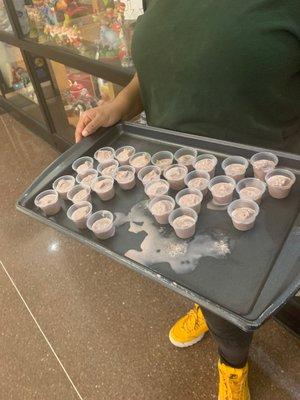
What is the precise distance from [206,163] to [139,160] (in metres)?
0.25

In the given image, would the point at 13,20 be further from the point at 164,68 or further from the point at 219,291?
the point at 219,291

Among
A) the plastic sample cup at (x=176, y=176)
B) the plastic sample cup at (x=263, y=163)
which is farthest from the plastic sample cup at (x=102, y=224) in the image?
the plastic sample cup at (x=263, y=163)

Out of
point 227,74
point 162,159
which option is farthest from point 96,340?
point 227,74

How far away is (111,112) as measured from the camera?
1.44 m

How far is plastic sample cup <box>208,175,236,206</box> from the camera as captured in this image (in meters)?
1.12

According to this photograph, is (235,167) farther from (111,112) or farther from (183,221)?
(111,112)

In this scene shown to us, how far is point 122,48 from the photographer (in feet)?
6.70

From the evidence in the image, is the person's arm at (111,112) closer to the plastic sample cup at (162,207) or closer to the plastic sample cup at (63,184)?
the plastic sample cup at (63,184)

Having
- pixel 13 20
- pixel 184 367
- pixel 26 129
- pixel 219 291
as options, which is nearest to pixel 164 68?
pixel 219 291

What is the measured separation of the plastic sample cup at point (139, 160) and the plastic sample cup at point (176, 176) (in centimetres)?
10

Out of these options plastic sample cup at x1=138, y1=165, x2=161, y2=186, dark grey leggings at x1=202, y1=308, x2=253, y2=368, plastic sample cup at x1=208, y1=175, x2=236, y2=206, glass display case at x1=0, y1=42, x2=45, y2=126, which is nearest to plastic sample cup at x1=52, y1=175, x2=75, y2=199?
plastic sample cup at x1=138, y1=165, x2=161, y2=186

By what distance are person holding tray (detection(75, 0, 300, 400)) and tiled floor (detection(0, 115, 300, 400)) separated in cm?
19

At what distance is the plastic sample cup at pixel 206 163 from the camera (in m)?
1.23

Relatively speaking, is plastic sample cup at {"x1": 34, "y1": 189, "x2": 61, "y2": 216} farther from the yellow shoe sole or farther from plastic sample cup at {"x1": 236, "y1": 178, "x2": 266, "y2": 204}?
the yellow shoe sole
